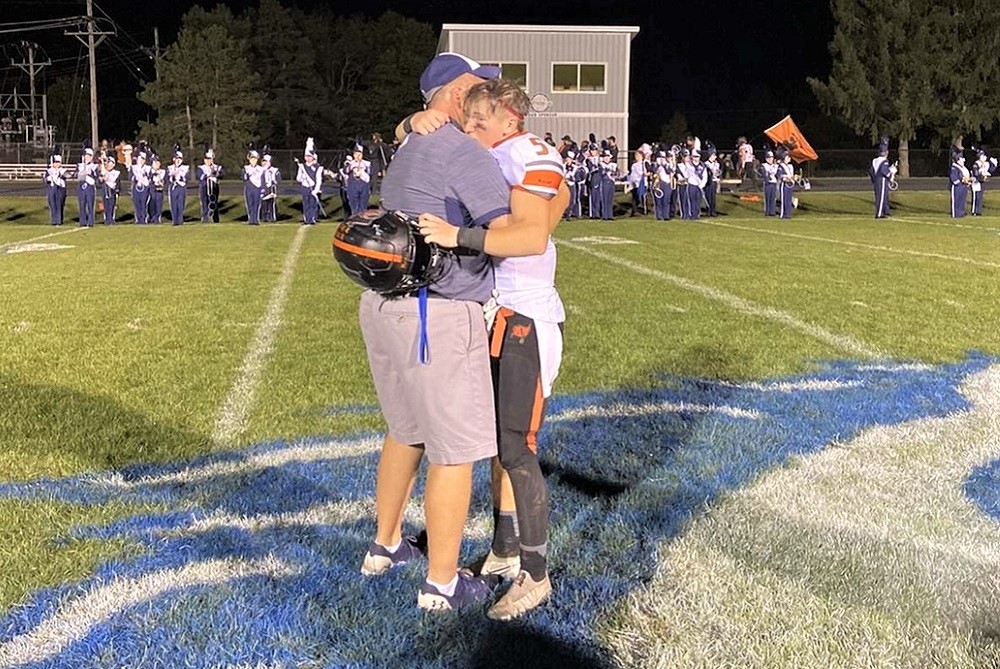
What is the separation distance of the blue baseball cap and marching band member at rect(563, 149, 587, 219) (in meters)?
20.0

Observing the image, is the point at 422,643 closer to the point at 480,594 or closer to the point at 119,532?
the point at 480,594

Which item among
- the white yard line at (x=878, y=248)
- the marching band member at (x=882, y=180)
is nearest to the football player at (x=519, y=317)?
the white yard line at (x=878, y=248)

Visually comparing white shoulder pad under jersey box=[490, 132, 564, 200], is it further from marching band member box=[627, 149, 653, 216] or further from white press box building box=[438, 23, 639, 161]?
white press box building box=[438, 23, 639, 161]

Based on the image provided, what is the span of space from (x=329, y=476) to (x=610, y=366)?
263 centimetres

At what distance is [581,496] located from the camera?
388 centimetres

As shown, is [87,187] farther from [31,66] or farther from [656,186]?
[31,66]

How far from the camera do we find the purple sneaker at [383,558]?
315 centimetres

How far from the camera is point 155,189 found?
2244 centimetres

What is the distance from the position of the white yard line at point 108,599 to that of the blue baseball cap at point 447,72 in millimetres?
1540

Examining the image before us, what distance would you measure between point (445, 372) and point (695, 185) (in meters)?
21.3

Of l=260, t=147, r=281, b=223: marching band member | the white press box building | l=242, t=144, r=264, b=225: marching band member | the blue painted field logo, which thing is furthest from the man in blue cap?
the white press box building

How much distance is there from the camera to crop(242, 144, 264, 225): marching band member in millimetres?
21495

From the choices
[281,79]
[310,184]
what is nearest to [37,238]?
[310,184]

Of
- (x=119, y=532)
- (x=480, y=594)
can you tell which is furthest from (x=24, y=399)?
(x=480, y=594)
